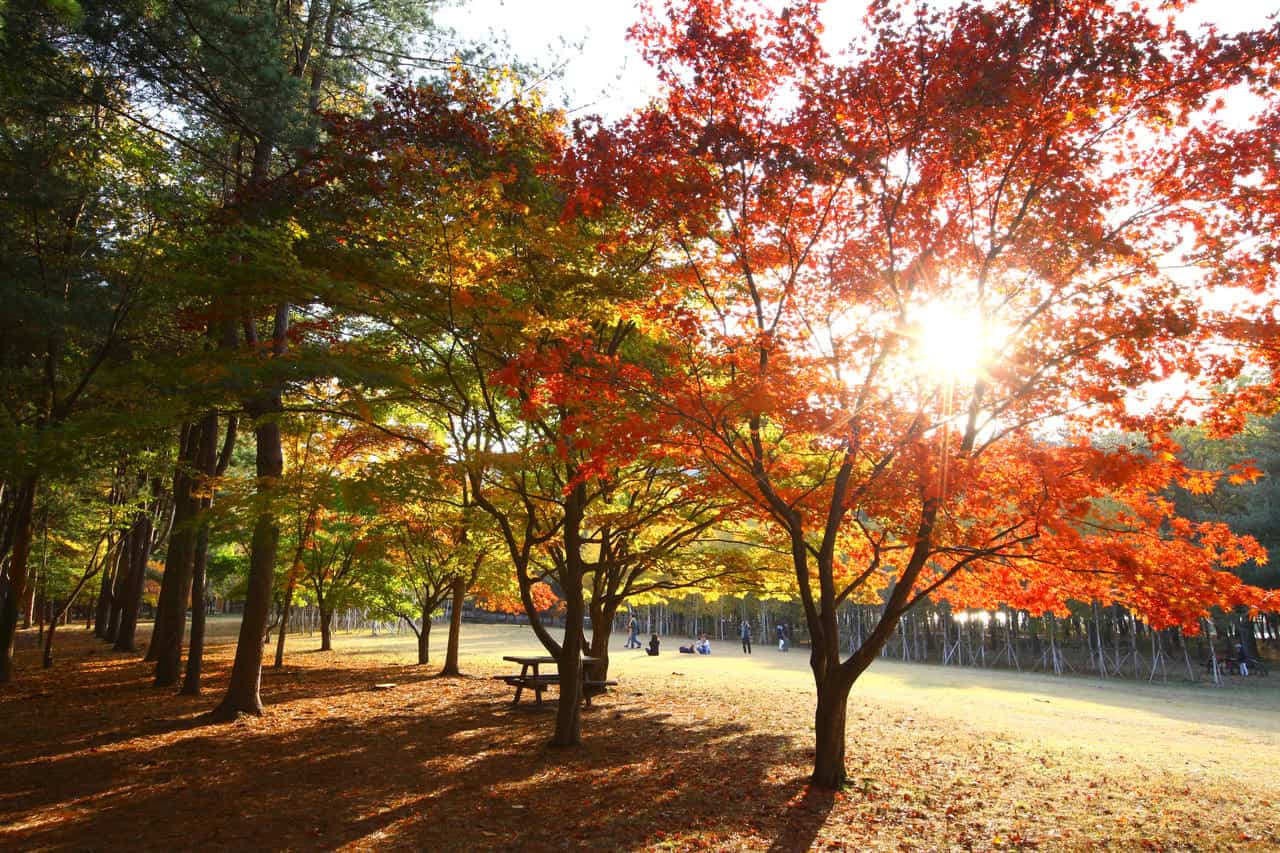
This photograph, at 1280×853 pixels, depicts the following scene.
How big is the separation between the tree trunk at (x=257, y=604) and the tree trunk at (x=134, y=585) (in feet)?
46.9

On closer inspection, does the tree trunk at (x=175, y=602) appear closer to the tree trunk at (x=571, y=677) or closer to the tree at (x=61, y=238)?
the tree at (x=61, y=238)

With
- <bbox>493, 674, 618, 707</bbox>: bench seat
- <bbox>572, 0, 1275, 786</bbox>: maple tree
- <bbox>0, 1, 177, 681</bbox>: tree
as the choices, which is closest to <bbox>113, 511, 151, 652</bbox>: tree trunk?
<bbox>0, 1, 177, 681</bbox>: tree

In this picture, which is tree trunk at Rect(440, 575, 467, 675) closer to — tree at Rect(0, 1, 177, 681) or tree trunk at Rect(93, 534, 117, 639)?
tree at Rect(0, 1, 177, 681)

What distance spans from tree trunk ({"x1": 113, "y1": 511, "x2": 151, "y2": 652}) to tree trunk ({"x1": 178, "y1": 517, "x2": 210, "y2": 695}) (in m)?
11.4

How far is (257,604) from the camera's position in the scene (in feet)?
35.9

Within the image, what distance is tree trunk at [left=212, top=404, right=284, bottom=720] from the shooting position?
35.8 ft

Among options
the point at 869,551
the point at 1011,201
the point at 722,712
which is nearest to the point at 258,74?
the point at 1011,201

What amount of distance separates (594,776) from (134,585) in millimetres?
22409

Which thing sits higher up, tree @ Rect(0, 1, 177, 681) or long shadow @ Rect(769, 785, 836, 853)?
tree @ Rect(0, 1, 177, 681)

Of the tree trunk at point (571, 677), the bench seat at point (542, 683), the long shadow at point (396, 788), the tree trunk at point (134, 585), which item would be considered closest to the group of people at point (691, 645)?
the bench seat at point (542, 683)

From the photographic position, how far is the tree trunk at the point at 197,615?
494 inches

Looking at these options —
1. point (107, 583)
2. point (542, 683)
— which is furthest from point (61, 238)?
point (107, 583)

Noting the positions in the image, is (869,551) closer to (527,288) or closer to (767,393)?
(767,393)

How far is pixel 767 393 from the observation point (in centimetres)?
739
